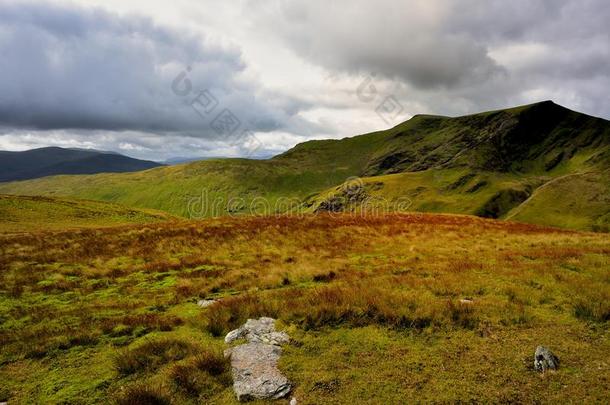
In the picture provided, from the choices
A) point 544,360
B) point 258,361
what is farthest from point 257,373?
point 544,360

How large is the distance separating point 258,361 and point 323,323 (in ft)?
9.12

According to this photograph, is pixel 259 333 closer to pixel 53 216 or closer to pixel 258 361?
pixel 258 361

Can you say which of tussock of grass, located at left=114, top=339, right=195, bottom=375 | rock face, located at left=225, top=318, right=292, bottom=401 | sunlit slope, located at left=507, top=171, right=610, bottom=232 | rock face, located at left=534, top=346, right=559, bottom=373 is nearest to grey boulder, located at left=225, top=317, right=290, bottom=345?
rock face, located at left=225, top=318, right=292, bottom=401

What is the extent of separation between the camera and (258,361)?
8.80m

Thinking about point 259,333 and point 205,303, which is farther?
point 205,303

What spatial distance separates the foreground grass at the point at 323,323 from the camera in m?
7.90

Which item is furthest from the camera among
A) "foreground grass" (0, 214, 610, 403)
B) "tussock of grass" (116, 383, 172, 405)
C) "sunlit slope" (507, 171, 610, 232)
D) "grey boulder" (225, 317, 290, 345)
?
"sunlit slope" (507, 171, 610, 232)

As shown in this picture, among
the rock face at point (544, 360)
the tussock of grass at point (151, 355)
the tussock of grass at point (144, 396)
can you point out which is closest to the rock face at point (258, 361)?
the tussock of grass at point (151, 355)

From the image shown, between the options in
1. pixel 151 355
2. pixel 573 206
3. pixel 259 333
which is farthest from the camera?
pixel 573 206

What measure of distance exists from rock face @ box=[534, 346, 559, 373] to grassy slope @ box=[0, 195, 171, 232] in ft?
150

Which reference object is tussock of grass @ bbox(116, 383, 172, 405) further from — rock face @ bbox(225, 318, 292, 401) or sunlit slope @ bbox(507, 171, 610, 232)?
sunlit slope @ bbox(507, 171, 610, 232)

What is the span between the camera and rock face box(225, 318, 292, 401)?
766cm

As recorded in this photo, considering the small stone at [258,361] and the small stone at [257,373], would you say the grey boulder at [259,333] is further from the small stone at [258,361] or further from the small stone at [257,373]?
the small stone at [257,373]

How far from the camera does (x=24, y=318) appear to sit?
1252 centimetres
